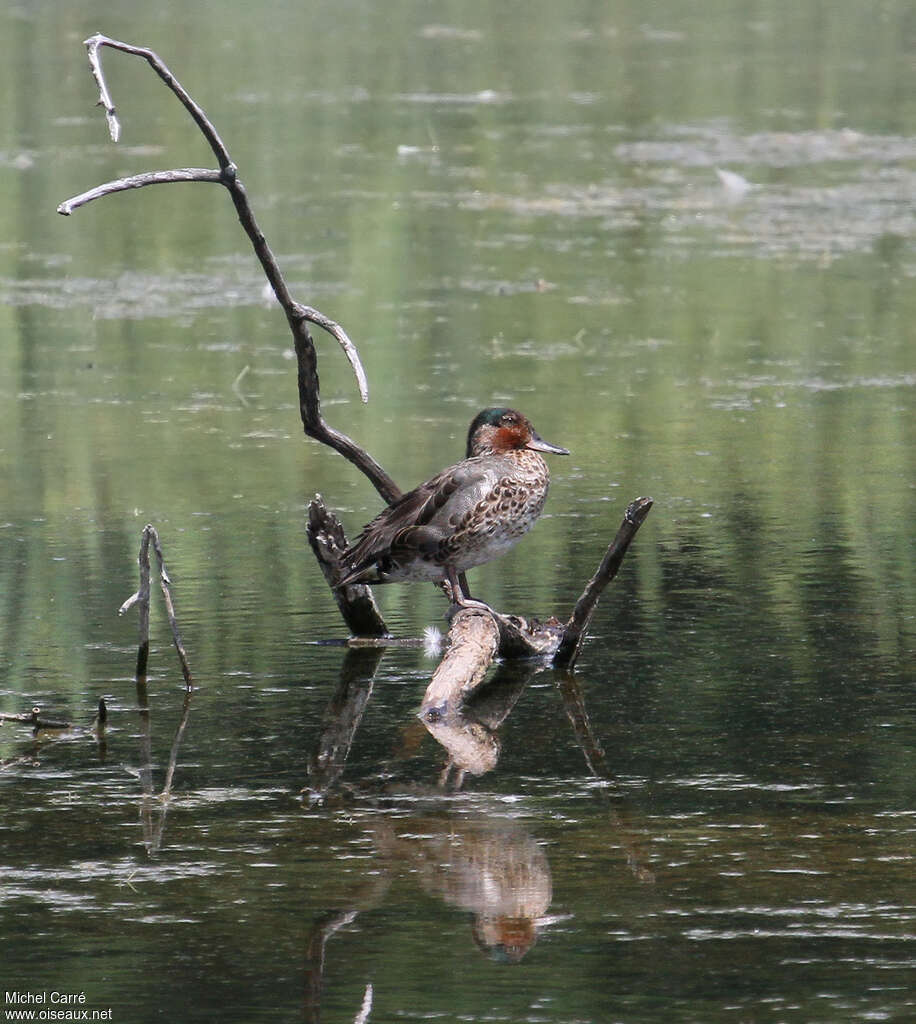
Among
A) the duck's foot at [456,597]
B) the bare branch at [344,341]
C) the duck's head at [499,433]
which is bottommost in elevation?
the duck's foot at [456,597]

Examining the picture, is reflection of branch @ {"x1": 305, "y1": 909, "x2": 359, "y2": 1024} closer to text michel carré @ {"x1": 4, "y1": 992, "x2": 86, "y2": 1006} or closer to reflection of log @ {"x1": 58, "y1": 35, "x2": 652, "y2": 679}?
text michel carré @ {"x1": 4, "y1": 992, "x2": 86, "y2": 1006}

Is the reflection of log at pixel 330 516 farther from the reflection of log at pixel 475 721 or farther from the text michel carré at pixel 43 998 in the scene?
the text michel carré at pixel 43 998

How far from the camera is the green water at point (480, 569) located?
16.9 feet

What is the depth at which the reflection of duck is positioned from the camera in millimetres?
5191

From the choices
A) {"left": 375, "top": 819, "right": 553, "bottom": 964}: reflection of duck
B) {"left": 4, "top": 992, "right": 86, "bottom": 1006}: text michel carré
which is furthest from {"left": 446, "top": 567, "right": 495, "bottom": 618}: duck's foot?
{"left": 4, "top": 992, "right": 86, "bottom": 1006}: text michel carré

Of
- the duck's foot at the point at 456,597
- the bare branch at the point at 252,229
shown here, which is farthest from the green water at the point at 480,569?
the bare branch at the point at 252,229

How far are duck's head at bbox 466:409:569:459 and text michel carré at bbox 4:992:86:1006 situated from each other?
3599mm

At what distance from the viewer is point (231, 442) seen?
11602 mm

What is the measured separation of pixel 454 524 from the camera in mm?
7703

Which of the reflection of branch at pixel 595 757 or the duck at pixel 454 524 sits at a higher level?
the duck at pixel 454 524

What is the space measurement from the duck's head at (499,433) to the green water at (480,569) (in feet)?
2.30

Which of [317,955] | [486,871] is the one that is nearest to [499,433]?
[486,871]

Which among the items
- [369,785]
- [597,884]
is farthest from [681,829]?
[369,785]

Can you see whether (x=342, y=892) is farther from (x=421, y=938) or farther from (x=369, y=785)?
(x=369, y=785)
